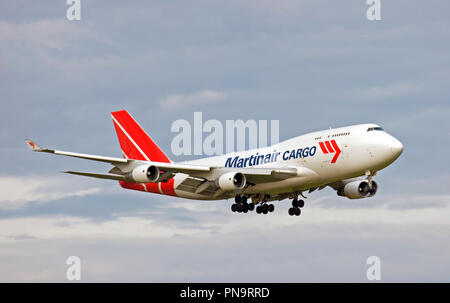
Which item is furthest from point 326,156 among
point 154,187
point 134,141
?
point 134,141

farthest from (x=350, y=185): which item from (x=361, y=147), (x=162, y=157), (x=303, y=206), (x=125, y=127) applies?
(x=125, y=127)

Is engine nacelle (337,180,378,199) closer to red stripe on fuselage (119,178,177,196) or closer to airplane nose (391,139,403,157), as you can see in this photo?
airplane nose (391,139,403,157)

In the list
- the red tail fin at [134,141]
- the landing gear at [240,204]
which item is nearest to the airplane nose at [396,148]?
the landing gear at [240,204]

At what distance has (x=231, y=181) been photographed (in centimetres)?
6347

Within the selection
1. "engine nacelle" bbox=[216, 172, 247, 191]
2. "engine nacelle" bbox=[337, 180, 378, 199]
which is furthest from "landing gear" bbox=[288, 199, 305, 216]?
"engine nacelle" bbox=[216, 172, 247, 191]

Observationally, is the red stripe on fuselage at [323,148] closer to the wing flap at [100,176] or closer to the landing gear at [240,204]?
the landing gear at [240,204]

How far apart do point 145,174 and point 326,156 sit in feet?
45.6

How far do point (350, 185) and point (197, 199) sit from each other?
1325 centimetres

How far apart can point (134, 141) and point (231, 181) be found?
17.7 meters

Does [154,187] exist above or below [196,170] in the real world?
above

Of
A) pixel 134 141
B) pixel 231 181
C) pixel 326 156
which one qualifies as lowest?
pixel 231 181

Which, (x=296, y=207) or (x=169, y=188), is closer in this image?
(x=296, y=207)

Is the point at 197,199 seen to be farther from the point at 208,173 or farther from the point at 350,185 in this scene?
the point at 350,185

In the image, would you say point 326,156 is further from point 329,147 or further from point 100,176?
point 100,176
